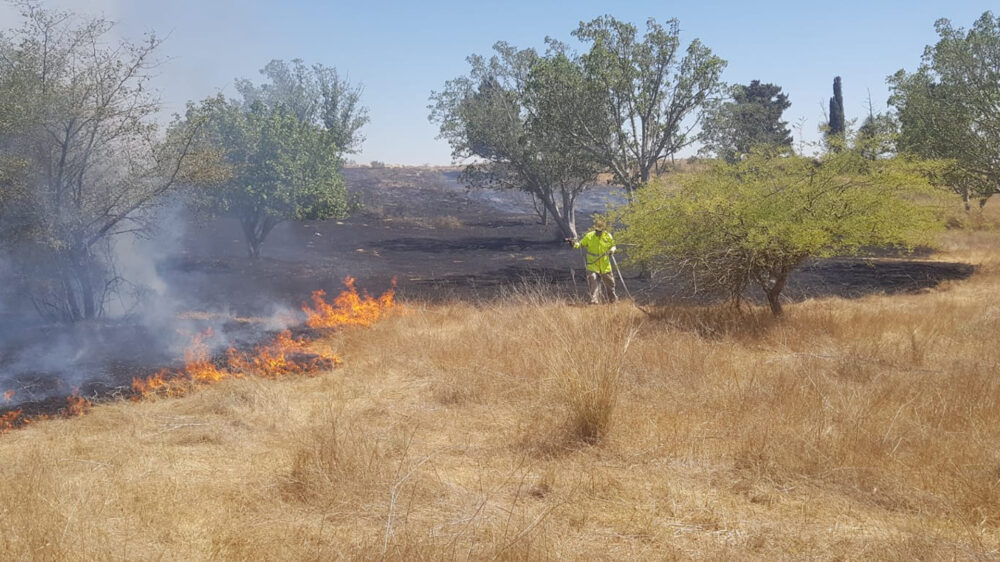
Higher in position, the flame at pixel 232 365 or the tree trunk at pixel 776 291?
the tree trunk at pixel 776 291

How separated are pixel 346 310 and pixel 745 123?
22.6 m

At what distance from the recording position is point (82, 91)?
10.1 meters

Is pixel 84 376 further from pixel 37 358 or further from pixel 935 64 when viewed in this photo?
pixel 935 64

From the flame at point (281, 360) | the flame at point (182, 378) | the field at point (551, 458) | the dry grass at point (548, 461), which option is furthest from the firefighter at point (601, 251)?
the flame at point (182, 378)

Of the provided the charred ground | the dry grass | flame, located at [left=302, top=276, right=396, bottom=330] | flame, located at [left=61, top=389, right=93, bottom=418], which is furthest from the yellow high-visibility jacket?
flame, located at [left=61, top=389, right=93, bottom=418]

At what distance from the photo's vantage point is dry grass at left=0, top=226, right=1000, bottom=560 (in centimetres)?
407

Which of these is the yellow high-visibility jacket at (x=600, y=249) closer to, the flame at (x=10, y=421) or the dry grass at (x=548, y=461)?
the dry grass at (x=548, y=461)

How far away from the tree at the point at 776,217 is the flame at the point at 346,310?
189 inches

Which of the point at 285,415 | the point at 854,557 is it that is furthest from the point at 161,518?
the point at 854,557

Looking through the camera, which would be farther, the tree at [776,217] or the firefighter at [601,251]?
the firefighter at [601,251]

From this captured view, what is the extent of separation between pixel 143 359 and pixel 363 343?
2.93 meters

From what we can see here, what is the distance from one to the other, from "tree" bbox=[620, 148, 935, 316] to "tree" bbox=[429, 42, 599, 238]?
767 cm

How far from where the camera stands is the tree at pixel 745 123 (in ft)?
59.4

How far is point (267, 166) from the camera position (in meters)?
18.5
